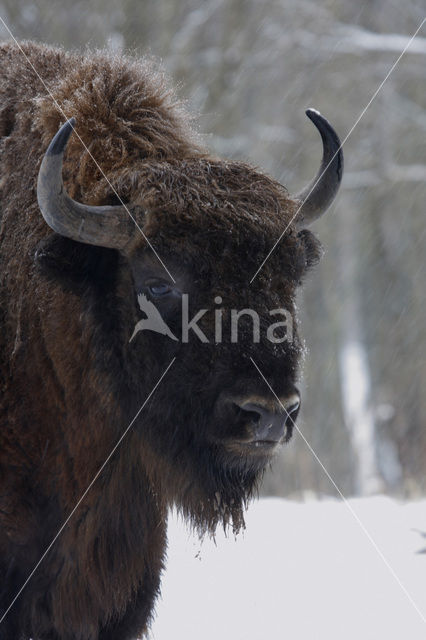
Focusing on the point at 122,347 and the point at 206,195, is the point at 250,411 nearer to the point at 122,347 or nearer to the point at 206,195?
the point at 122,347

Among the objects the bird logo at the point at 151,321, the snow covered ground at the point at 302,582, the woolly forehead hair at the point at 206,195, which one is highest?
the woolly forehead hair at the point at 206,195

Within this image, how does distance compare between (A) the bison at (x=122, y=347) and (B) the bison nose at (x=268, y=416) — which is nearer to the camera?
(B) the bison nose at (x=268, y=416)

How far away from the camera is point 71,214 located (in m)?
3.73

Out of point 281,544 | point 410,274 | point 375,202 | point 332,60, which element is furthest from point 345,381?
point 281,544

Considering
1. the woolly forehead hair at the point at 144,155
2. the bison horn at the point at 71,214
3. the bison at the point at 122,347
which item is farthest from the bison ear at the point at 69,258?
the woolly forehead hair at the point at 144,155

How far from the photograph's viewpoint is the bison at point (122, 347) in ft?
12.1

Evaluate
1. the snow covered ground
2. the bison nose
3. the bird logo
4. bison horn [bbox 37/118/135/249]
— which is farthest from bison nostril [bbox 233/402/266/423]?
the snow covered ground

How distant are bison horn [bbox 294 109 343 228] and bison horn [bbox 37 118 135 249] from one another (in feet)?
2.92

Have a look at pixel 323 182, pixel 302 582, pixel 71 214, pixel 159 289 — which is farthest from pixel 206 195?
pixel 302 582

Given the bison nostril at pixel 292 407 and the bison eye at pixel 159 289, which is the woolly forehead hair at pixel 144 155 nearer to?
the bison eye at pixel 159 289

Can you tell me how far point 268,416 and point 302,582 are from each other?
2213 mm

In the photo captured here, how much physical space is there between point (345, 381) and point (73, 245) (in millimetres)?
18113

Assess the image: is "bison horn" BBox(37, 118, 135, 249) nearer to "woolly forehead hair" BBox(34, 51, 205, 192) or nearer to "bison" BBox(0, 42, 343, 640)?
"bison" BBox(0, 42, 343, 640)

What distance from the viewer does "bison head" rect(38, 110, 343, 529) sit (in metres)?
3.60
